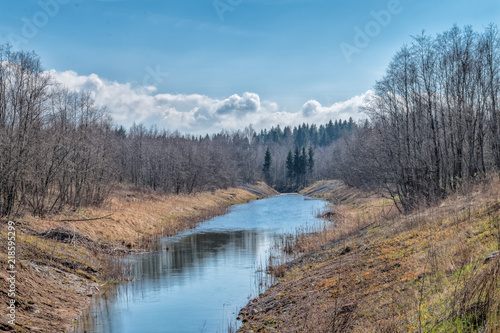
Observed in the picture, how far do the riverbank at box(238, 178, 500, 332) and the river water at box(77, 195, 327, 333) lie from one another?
1.42 metres

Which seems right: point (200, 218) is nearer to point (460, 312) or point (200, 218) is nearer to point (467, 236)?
point (467, 236)

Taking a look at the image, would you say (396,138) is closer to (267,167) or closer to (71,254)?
(71,254)

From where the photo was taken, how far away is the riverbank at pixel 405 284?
6.04 m

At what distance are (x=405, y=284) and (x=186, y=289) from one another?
984cm

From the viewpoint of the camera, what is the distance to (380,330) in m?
6.32

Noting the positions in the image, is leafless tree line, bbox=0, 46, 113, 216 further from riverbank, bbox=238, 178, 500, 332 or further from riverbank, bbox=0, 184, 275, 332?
riverbank, bbox=238, 178, 500, 332

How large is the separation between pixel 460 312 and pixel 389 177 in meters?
22.8

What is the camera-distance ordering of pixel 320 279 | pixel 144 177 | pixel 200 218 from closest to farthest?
pixel 320 279 → pixel 200 218 → pixel 144 177

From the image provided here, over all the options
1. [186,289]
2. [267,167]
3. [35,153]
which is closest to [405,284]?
[186,289]

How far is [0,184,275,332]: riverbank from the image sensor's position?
36.7ft

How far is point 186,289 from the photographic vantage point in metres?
16.0

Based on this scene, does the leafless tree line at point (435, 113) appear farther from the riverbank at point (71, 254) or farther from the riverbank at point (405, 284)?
the riverbank at point (71, 254)

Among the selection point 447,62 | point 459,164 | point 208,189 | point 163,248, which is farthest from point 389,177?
point 208,189

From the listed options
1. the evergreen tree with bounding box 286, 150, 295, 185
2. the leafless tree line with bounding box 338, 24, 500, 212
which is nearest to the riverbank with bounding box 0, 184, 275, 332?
the leafless tree line with bounding box 338, 24, 500, 212
